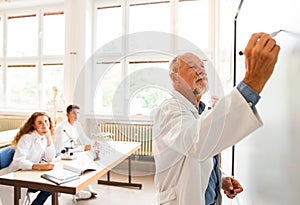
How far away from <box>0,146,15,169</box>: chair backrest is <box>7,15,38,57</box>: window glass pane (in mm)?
3392

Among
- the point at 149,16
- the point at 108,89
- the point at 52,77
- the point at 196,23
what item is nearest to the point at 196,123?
the point at 108,89

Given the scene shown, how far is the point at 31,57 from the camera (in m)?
5.30

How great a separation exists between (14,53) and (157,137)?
5542mm

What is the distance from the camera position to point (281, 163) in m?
0.66

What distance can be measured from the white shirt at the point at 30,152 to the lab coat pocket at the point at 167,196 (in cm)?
165

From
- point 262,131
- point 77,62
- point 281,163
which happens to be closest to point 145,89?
point 262,131

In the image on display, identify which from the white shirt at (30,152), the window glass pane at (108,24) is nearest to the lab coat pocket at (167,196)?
the white shirt at (30,152)

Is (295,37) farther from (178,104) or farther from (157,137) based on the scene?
(157,137)

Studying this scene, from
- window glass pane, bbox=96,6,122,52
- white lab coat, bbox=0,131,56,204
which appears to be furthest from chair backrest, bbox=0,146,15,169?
window glass pane, bbox=96,6,122,52

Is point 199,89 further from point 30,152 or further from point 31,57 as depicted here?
point 31,57

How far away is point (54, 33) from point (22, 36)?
0.83 m

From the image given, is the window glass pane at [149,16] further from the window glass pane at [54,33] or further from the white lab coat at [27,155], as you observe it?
the white lab coat at [27,155]

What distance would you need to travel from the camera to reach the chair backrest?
234 centimetres

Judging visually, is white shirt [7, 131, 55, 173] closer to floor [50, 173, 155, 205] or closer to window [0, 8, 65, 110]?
floor [50, 173, 155, 205]
